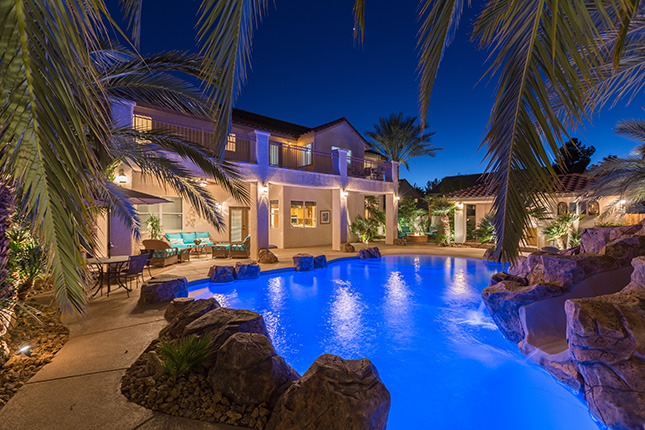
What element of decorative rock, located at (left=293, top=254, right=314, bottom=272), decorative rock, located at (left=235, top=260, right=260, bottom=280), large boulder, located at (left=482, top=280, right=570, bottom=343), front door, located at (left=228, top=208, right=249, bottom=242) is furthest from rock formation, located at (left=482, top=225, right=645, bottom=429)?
front door, located at (left=228, top=208, right=249, bottom=242)

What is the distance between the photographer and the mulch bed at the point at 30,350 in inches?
119

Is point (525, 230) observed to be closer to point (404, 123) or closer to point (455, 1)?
point (455, 1)

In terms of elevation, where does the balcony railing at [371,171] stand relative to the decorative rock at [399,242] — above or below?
above

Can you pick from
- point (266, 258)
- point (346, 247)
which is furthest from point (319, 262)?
point (346, 247)

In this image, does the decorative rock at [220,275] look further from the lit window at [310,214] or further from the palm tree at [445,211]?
the palm tree at [445,211]

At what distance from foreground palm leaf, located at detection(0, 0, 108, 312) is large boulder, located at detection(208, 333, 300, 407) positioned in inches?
84.0

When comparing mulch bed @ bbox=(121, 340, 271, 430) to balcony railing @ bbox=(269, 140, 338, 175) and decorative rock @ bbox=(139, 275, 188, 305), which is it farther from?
balcony railing @ bbox=(269, 140, 338, 175)

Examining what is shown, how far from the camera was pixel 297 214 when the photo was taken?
1719 centimetres

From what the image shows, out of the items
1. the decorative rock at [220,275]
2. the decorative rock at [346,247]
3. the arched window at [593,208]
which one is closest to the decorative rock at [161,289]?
the decorative rock at [220,275]

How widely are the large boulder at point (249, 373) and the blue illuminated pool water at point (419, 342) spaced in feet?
6.28

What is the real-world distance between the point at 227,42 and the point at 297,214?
1558cm

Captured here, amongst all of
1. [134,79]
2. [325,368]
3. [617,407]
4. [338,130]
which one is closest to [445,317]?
[617,407]

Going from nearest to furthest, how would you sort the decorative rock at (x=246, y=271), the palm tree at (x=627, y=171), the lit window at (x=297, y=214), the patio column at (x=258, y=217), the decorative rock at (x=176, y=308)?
the decorative rock at (x=176, y=308), the palm tree at (x=627, y=171), the decorative rock at (x=246, y=271), the patio column at (x=258, y=217), the lit window at (x=297, y=214)

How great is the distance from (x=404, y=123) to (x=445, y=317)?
20855mm
